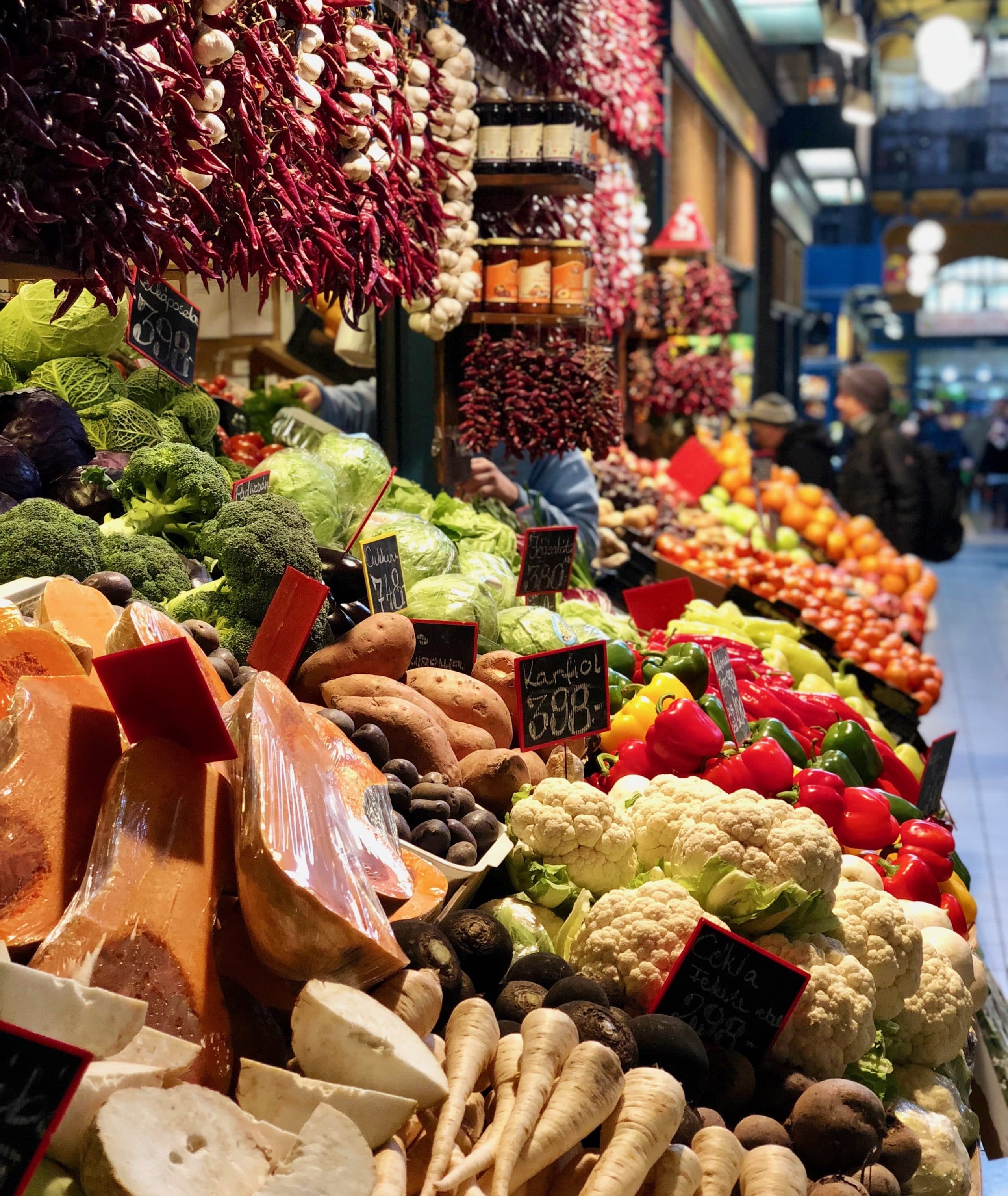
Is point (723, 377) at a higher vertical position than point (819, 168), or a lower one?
lower

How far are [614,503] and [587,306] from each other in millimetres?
2271

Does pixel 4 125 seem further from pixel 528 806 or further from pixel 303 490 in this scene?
pixel 303 490

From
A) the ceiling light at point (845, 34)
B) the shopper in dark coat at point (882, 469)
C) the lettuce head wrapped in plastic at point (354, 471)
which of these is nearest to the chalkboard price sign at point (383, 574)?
the lettuce head wrapped in plastic at point (354, 471)

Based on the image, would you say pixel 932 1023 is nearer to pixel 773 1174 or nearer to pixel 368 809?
pixel 773 1174

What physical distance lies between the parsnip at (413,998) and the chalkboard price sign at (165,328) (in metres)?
2.01

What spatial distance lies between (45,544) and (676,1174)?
63.4 inches

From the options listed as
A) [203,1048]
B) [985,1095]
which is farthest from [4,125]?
[985,1095]

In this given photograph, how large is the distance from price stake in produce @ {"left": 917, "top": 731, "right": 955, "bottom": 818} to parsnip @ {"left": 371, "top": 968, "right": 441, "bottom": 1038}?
6.51ft

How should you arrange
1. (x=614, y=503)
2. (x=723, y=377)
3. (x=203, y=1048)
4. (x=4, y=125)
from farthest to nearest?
1. (x=723, y=377)
2. (x=614, y=503)
3. (x=4, y=125)
4. (x=203, y=1048)

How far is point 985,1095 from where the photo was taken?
2596mm

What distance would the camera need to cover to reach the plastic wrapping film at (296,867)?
4.67 ft

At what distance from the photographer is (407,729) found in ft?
7.41

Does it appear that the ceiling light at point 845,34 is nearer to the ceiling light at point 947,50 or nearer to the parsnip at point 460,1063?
the ceiling light at point 947,50

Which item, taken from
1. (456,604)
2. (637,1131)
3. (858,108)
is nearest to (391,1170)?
(637,1131)
